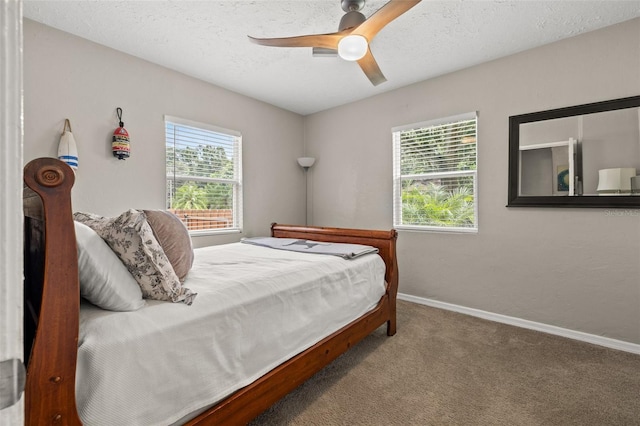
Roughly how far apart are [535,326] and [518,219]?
3.10ft

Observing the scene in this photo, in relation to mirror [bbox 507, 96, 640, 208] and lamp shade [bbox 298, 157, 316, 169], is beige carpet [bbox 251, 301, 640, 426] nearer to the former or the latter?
mirror [bbox 507, 96, 640, 208]

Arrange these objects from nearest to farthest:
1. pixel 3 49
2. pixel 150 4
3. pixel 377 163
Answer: pixel 3 49, pixel 150 4, pixel 377 163

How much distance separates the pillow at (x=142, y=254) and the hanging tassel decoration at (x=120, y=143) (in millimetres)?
1583

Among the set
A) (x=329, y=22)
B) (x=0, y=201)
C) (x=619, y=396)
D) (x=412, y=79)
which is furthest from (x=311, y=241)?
(x=0, y=201)

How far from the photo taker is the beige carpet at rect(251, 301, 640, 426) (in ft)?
5.26

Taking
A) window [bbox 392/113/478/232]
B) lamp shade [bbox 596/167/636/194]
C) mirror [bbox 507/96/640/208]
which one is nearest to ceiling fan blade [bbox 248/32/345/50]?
window [bbox 392/113/478/232]

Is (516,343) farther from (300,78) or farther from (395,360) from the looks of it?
(300,78)

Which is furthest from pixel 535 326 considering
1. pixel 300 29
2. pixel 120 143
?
pixel 120 143

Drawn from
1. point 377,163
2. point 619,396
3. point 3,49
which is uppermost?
point 377,163

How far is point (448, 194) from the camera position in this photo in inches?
129

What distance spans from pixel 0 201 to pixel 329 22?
2.46m

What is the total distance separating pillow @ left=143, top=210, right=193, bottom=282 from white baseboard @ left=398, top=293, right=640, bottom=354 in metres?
2.66

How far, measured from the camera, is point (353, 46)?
6.32 feet

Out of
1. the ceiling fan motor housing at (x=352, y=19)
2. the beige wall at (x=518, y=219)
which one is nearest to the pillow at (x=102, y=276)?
the ceiling fan motor housing at (x=352, y=19)
